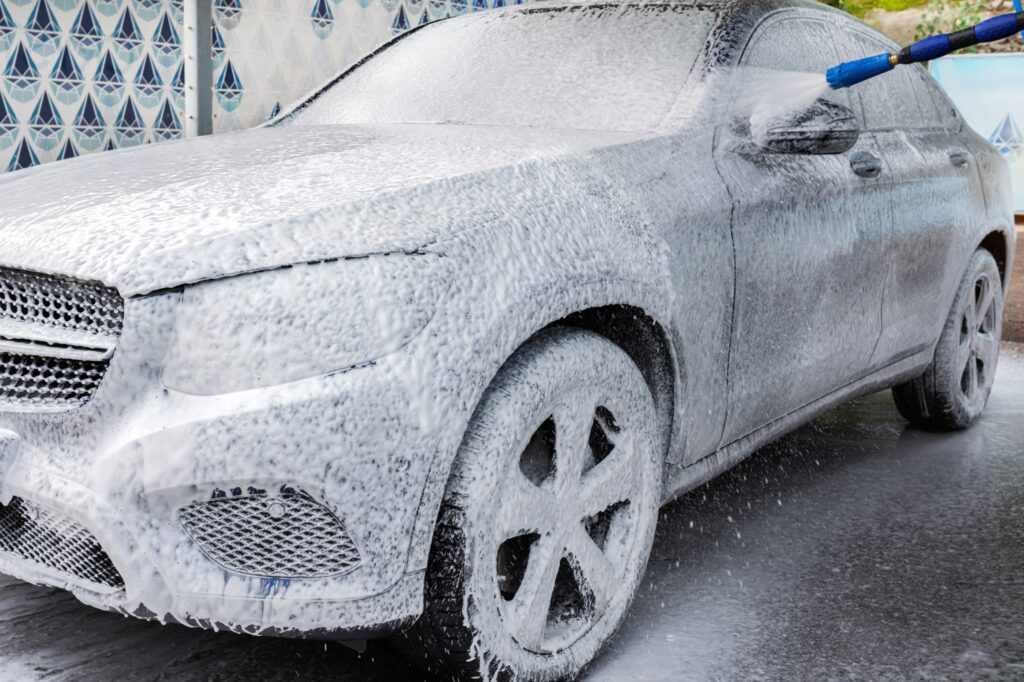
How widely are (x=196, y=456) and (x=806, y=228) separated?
1952 millimetres

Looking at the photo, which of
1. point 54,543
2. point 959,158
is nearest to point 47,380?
point 54,543

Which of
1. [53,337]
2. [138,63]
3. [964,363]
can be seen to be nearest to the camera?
[53,337]

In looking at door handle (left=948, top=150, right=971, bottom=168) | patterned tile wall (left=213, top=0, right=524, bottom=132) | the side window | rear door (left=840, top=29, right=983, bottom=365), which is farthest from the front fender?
patterned tile wall (left=213, top=0, right=524, bottom=132)

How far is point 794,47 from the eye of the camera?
3.63 metres

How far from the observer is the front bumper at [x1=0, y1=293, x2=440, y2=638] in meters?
1.92

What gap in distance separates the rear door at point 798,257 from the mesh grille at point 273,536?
1.34m

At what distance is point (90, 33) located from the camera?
5.71 meters

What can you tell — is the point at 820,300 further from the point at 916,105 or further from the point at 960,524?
the point at 916,105

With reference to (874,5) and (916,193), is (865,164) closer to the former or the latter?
(916,193)

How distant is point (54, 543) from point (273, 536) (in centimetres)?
40

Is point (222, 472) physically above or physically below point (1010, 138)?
above

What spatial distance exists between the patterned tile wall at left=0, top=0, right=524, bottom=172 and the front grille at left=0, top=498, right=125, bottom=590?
3.87 metres

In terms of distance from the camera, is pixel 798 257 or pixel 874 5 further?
pixel 874 5

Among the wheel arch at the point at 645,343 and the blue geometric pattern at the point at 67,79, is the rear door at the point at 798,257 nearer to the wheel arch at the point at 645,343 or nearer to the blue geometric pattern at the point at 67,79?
the wheel arch at the point at 645,343
